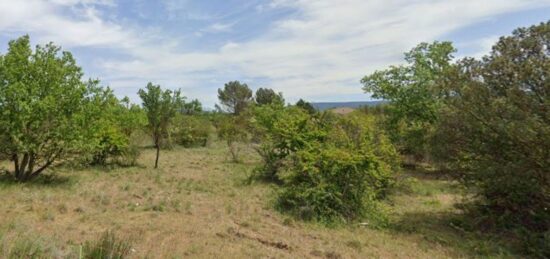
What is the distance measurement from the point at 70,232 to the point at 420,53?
17.2 metres

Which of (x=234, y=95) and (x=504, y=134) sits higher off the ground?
(x=234, y=95)

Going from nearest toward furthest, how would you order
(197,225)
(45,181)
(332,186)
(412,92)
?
(197,225) < (332,186) < (45,181) < (412,92)

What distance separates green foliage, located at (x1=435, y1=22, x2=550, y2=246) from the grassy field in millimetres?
1116

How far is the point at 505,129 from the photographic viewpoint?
267 inches

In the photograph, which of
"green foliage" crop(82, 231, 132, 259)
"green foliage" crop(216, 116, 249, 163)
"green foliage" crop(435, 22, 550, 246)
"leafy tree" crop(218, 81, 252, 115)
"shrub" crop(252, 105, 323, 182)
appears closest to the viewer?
"green foliage" crop(82, 231, 132, 259)

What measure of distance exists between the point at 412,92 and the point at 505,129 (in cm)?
1130

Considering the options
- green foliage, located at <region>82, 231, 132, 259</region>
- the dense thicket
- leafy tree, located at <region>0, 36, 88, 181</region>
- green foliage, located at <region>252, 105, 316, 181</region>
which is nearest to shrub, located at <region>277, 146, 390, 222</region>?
the dense thicket

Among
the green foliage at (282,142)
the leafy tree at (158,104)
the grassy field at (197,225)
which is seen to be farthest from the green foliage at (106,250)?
the leafy tree at (158,104)

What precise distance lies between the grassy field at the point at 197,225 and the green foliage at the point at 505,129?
1116 millimetres

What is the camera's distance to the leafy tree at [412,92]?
17078 millimetres

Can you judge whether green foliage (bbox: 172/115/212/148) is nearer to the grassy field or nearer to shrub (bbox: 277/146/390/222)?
the grassy field

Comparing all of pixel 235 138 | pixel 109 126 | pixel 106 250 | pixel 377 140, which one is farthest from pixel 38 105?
pixel 235 138

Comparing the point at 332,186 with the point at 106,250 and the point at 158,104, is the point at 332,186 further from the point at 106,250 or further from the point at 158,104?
the point at 158,104

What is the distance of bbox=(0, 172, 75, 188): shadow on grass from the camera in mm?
9906
